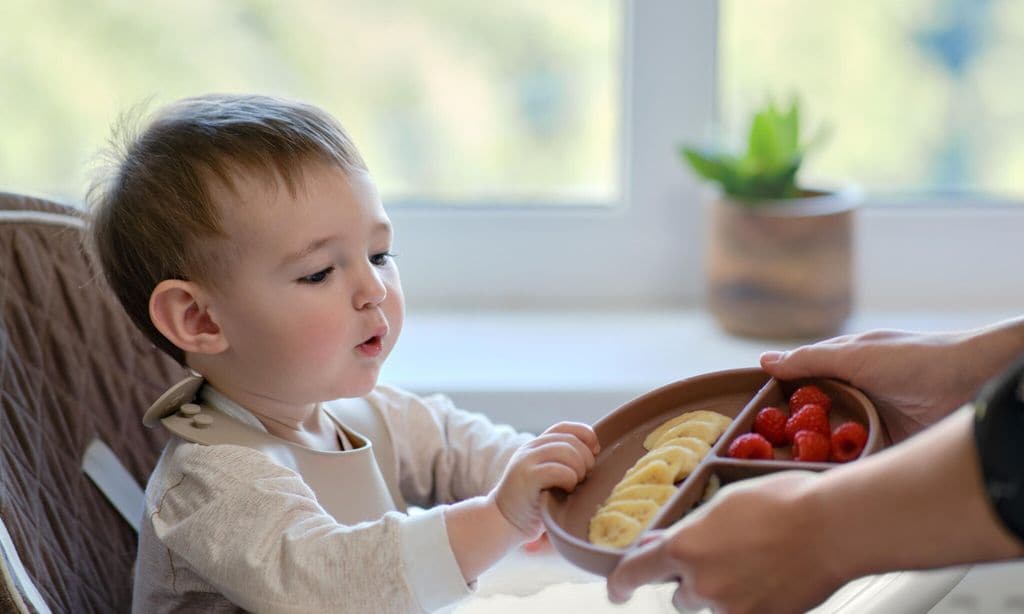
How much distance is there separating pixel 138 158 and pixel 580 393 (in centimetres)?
68

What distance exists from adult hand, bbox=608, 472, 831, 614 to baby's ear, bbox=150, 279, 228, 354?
1.45 ft

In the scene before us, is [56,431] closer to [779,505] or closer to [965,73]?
[779,505]

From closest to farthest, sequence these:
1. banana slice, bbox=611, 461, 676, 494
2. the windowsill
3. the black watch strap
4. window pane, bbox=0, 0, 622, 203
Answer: the black watch strap
banana slice, bbox=611, 461, 676, 494
the windowsill
window pane, bbox=0, 0, 622, 203

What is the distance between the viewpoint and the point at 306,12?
1807mm

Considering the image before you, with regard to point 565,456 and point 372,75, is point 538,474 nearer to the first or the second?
point 565,456

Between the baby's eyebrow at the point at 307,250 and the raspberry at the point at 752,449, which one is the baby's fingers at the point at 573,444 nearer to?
the raspberry at the point at 752,449

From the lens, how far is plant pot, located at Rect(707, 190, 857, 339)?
5.45 feet

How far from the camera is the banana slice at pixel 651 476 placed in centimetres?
93

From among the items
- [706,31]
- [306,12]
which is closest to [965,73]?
[706,31]

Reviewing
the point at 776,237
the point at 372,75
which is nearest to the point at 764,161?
the point at 776,237

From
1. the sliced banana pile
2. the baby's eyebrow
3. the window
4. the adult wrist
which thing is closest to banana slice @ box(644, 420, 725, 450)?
the sliced banana pile

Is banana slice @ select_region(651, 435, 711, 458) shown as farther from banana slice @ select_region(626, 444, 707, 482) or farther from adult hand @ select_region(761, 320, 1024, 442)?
adult hand @ select_region(761, 320, 1024, 442)

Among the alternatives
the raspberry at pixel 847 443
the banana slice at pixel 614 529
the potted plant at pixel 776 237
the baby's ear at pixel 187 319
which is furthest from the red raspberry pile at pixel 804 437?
the potted plant at pixel 776 237

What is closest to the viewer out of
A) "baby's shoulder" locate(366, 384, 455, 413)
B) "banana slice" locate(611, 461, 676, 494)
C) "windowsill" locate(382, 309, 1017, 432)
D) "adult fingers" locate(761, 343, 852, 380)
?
"banana slice" locate(611, 461, 676, 494)
